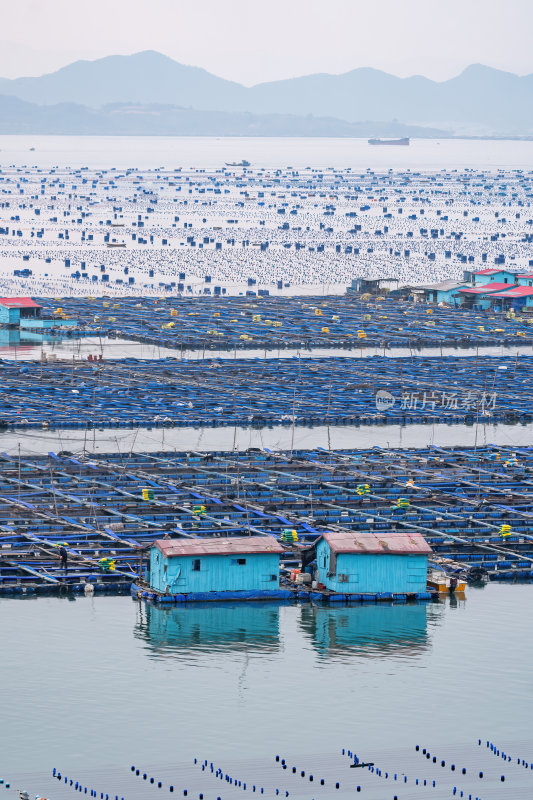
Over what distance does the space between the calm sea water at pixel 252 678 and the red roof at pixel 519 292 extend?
5214 cm

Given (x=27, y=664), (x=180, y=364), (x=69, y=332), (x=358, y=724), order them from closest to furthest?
(x=358, y=724), (x=27, y=664), (x=180, y=364), (x=69, y=332)

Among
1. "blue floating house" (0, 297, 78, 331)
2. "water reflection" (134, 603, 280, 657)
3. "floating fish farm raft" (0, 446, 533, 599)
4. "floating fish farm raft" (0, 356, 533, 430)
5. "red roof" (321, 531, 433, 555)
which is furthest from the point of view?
"blue floating house" (0, 297, 78, 331)

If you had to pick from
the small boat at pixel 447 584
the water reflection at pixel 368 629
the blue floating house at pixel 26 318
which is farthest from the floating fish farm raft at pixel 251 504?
the blue floating house at pixel 26 318

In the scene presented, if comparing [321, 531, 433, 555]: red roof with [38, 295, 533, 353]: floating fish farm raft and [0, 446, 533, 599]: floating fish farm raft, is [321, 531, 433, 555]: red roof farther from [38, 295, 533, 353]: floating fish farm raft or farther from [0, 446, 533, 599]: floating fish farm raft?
[38, 295, 533, 353]: floating fish farm raft

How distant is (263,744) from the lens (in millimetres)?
27703

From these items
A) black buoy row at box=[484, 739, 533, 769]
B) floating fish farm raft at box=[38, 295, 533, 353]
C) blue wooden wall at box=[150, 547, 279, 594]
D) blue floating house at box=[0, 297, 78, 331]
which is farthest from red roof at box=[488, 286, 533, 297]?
black buoy row at box=[484, 739, 533, 769]

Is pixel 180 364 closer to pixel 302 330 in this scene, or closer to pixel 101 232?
pixel 302 330

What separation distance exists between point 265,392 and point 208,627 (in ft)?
92.4

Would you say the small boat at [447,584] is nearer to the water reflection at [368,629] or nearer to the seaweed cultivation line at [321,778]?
the water reflection at [368,629]

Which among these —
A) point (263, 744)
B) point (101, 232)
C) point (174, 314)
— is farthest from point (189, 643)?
point (101, 232)

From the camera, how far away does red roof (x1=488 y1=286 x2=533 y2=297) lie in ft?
287

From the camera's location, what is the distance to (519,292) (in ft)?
290

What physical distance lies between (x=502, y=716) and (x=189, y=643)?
22.1 feet

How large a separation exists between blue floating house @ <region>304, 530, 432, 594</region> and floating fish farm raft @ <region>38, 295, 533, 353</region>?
3659 cm
